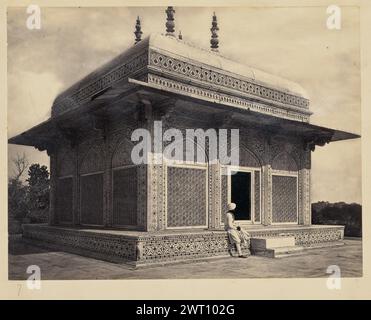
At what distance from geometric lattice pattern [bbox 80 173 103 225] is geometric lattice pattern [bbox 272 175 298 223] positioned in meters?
4.08

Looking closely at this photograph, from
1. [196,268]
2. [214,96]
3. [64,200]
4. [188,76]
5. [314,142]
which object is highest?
[188,76]

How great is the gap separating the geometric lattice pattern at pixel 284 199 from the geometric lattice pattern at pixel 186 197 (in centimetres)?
241

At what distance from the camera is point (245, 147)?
10352mm

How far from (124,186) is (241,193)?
2.70 meters

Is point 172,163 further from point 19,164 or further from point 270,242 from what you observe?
point 19,164

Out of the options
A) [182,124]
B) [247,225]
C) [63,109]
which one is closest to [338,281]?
[247,225]

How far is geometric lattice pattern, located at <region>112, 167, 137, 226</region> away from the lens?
29.1 feet

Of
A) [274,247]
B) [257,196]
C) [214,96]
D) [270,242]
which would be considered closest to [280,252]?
[274,247]

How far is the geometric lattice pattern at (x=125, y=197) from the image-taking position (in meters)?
8.88

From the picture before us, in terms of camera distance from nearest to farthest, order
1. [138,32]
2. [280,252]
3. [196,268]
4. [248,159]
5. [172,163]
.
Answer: [196,268]
[172,163]
[280,252]
[138,32]
[248,159]

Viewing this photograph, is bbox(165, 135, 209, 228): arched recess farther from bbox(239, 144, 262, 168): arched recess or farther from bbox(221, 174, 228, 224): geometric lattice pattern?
bbox(239, 144, 262, 168): arched recess

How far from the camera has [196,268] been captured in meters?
7.62

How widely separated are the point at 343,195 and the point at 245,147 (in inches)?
94.0

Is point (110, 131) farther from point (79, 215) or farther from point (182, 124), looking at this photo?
point (79, 215)
